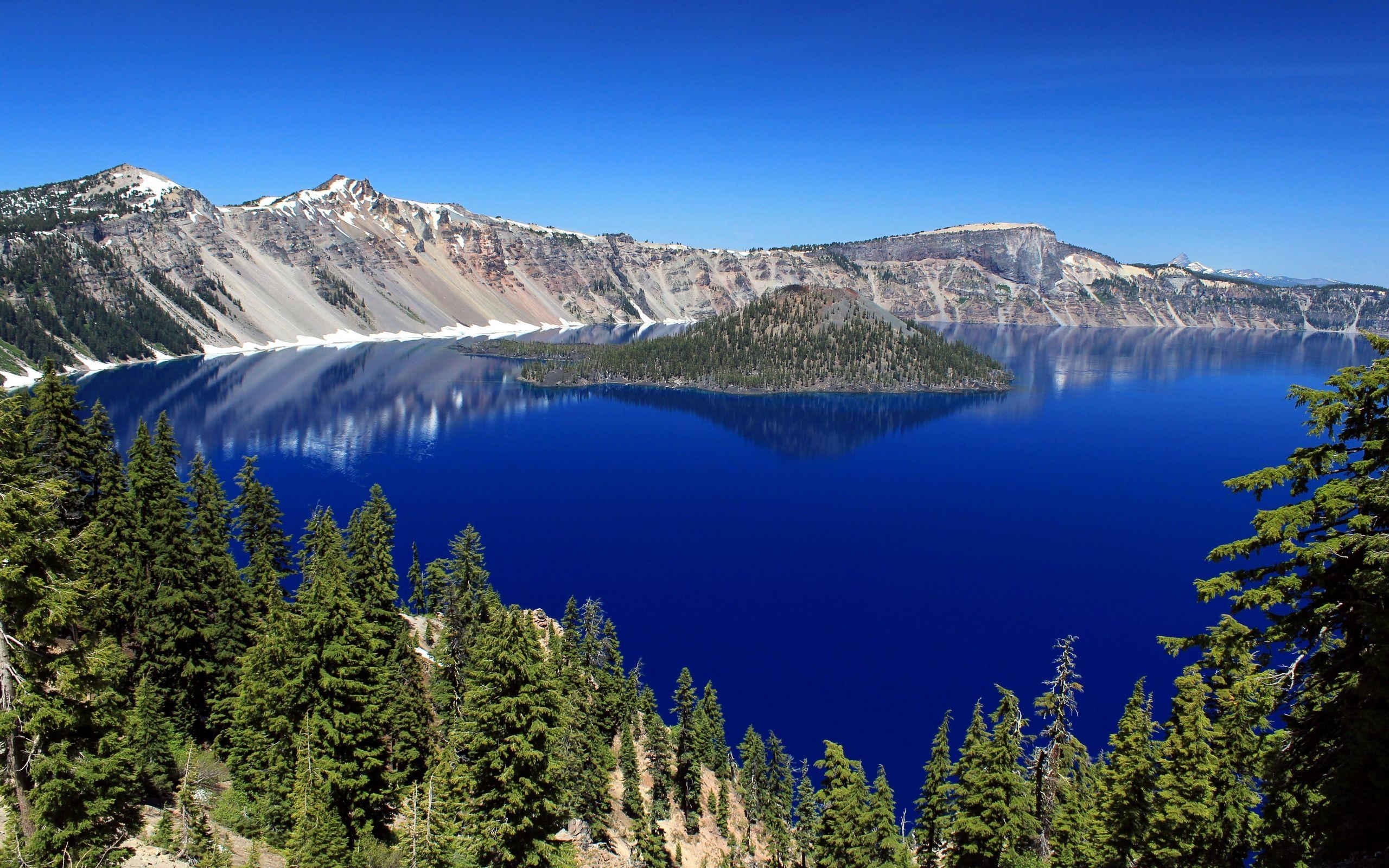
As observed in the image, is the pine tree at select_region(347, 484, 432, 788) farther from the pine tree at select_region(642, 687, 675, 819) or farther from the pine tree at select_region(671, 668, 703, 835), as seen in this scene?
the pine tree at select_region(671, 668, 703, 835)

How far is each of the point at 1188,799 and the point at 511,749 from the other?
17205 millimetres

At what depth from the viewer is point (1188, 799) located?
2034 cm

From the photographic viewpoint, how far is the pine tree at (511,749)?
18359 mm

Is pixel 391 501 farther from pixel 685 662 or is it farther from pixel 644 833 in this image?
pixel 644 833

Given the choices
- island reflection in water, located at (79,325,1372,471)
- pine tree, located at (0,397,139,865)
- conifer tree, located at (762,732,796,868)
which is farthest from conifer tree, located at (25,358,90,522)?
island reflection in water, located at (79,325,1372,471)

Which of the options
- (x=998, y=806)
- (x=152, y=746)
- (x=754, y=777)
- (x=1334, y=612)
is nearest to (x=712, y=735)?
(x=754, y=777)

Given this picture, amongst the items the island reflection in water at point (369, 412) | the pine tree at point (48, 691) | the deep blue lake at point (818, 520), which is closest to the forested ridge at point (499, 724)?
the pine tree at point (48, 691)

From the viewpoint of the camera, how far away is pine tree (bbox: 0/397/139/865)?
1380 centimetres

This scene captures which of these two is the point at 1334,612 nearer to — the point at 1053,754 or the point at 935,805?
the point at 1053,754

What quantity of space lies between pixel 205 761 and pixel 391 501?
226ft

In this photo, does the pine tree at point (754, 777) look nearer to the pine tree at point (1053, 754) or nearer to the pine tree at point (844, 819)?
the pine tree at point (844, 819)

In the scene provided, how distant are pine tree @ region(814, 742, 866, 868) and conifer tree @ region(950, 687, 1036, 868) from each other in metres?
2.98

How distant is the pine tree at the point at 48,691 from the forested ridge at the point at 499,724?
0.20 ft

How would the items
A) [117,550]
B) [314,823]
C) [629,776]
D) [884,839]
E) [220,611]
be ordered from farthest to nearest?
[629,776] < [220,611] < [117,550] < [884,839] < [314,823]
